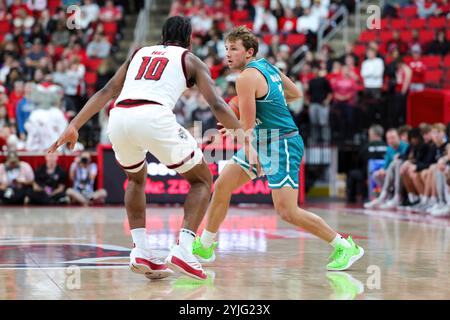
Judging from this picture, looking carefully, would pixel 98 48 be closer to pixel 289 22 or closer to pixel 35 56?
pixel 35 56

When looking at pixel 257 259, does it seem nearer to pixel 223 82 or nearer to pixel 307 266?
pixel 307 266

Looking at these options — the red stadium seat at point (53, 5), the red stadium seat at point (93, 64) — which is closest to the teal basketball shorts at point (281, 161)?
→ the red stadium seat at point (93, 64)

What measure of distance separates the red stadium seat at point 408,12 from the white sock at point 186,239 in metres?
16.7

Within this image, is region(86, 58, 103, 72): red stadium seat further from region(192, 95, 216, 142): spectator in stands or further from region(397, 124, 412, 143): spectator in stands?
region(397, 124, 412, 143): spectator in stands

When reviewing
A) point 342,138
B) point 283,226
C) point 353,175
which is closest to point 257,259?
point 283,226

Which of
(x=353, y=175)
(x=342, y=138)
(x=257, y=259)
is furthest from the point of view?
(x=342, y=138)

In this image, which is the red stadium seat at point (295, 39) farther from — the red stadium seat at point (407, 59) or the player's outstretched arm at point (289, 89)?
the player's outstretched arm at point (289, 89)

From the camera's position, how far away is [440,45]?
799 inches

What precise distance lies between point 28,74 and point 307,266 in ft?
45.1

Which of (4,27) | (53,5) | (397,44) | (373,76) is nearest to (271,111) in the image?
(373,76)

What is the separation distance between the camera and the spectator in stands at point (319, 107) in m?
18.3

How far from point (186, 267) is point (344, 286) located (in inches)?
43.9

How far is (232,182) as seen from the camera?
7.41m

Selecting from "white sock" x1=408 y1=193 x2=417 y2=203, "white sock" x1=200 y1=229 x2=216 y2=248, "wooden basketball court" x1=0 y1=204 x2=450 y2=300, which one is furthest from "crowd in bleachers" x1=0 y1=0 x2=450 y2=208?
"white sock" x1=200 y1=229 x2=216 y2=248
